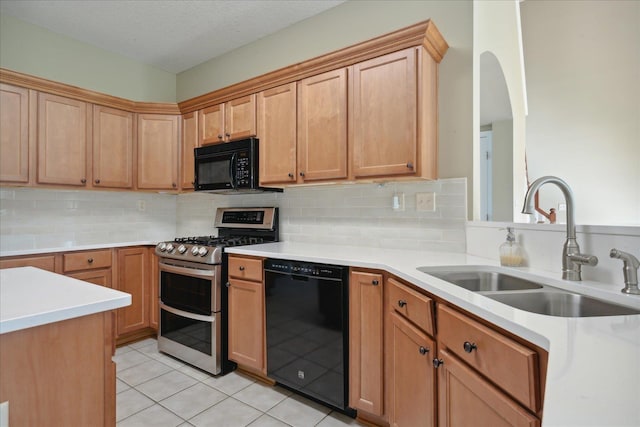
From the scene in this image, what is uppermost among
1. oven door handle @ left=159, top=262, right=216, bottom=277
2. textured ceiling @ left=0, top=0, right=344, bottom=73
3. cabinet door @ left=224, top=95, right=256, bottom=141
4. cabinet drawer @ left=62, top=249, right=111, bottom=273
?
textured ceiling @ left=0, top=0, right=344, bottom=73

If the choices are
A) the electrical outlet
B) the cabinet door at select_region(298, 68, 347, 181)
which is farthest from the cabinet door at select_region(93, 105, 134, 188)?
the electrical outlet

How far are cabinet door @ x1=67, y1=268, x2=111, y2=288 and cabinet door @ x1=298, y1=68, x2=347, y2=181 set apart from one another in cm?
190

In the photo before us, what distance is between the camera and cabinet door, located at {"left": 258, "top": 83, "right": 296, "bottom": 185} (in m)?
2.49

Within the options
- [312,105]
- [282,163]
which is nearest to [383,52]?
[312,105]

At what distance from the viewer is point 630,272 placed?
1114 mm

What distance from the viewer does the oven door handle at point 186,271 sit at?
8.01 ft

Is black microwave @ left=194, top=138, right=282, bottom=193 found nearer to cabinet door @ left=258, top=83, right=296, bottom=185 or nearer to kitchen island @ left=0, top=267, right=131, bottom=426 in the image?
cabinet door @ left=258, top=83, right=296, bottom=185

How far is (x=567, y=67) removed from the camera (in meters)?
1.97

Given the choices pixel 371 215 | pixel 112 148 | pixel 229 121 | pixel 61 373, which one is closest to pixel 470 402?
pixel 61 373

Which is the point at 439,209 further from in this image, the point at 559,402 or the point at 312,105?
the point at 559,402

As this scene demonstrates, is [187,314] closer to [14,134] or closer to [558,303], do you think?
[14,134]

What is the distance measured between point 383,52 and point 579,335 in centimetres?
185

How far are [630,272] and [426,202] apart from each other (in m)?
1.21

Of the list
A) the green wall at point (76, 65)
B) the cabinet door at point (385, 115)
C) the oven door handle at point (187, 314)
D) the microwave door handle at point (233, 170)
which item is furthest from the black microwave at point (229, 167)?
the green wall at point (76, 65)
